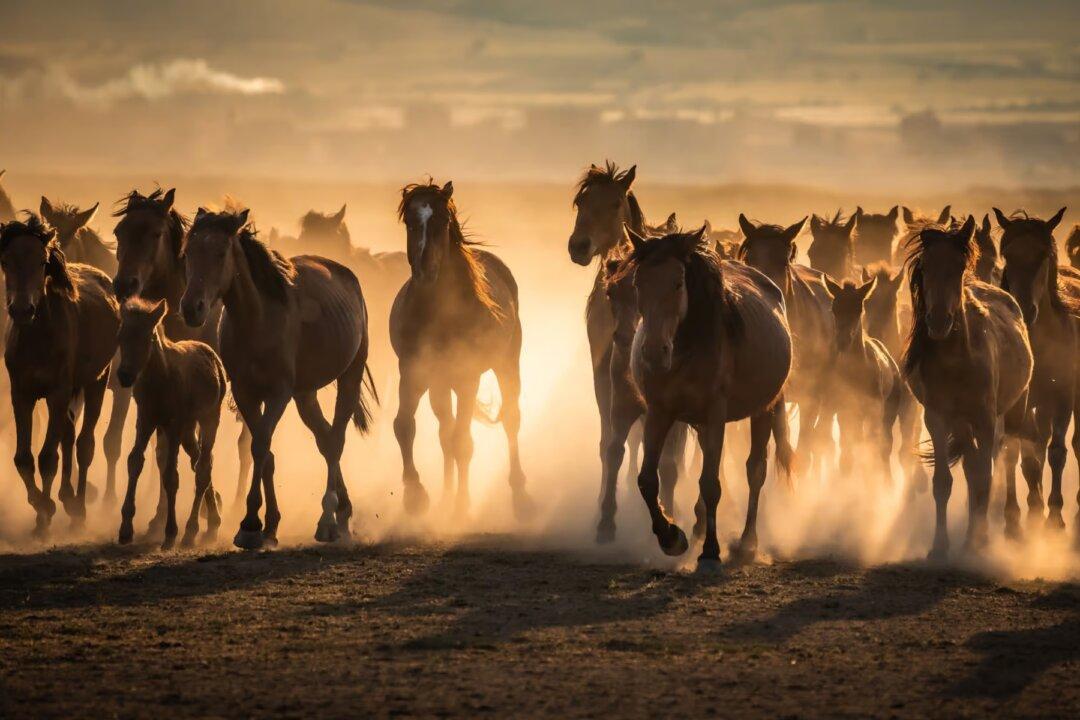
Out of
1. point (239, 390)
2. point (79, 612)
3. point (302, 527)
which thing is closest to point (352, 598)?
point (79, 612)

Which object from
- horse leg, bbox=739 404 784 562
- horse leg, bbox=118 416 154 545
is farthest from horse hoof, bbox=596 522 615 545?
horse leg, bbox=118 416 154 545

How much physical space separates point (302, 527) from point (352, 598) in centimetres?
415

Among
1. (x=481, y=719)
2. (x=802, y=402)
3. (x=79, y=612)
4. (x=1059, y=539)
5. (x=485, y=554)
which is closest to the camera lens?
(x=481, y=719)

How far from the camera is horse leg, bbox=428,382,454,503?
16.6 metres

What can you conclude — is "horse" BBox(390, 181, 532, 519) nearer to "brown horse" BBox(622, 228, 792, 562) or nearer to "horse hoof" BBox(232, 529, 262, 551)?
"horse hoof" BBox(232, 529, 262, 551)

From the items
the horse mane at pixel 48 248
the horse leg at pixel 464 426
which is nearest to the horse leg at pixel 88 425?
the horse mane at pixel 48 248

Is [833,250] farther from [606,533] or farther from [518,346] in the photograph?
[606,533]

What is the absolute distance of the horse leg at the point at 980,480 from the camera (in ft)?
45.0

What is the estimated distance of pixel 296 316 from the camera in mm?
14000

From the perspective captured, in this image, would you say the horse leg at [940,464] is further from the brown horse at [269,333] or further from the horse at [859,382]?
the brown horse at [269,333]

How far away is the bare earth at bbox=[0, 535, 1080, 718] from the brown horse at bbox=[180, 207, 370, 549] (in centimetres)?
83

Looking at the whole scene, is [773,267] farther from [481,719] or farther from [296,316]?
[481,719]

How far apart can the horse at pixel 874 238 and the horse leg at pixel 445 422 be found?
30.2 ft

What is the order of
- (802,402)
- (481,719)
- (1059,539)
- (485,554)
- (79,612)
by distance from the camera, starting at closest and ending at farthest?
1. (481,719)
2. (79,612)
3. (485,554)
4. (1059,539)
5. (802,402)
